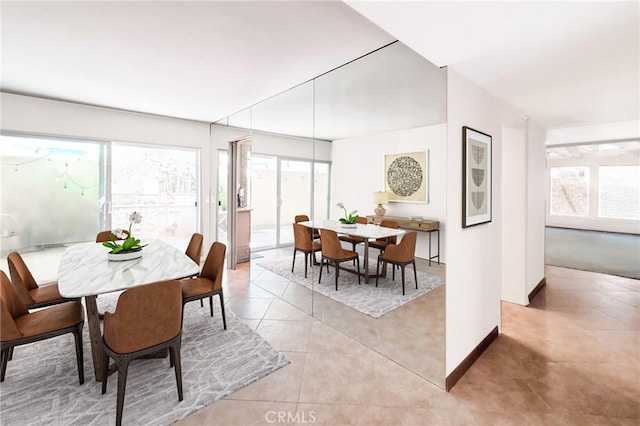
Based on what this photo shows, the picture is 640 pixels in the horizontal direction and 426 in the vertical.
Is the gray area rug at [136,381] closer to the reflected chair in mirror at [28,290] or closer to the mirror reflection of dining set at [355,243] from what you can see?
the reflected chair in mirror at [28,290]

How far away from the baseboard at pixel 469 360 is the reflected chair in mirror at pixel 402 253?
0.72m

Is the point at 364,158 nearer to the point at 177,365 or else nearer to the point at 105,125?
the point at 177,365

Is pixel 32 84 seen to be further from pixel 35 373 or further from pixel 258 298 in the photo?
pixel 258 298

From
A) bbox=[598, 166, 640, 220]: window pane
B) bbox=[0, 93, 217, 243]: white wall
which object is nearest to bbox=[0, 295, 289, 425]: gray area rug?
bbox=[0, 93, 217, 243]: white wall

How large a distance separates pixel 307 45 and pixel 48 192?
14.0ft

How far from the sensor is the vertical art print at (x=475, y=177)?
2.15 metres

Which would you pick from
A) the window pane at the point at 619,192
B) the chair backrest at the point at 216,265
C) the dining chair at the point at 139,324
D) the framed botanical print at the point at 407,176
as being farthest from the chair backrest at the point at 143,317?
the window pane at the point at 619,192

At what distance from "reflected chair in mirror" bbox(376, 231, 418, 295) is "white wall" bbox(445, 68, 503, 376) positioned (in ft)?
0.93

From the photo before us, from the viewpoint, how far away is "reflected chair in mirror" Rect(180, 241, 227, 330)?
263cm

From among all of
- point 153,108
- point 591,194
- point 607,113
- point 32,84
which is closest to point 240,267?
point 153,108

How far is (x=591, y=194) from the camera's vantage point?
364 inches

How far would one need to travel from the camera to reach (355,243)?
2666mm

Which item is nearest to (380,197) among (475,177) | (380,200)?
(380,200)

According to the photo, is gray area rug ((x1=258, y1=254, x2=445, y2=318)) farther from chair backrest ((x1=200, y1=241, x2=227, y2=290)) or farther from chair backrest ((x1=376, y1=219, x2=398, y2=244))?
chair backrest ((x1=200, y1=241, x2=227, y2=290))
